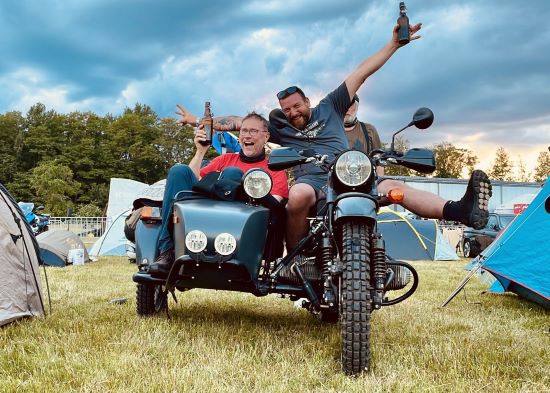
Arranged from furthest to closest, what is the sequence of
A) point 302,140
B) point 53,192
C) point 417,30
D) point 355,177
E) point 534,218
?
point 53,192 → point 534,218 → point 302,140 → point 417,30 → point 355,177

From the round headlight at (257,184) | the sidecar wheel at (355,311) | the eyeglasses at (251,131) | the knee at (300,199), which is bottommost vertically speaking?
the sidecar wheel at (355,311)

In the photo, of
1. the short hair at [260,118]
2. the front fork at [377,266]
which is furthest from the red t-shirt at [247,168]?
the front fork at [377,266]

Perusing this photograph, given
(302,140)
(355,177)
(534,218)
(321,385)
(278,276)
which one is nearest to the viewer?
(321,385)

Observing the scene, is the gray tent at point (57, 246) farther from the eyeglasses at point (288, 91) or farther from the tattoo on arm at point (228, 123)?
the eyeglasses at point (288, 91)

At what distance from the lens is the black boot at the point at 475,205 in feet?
10.2

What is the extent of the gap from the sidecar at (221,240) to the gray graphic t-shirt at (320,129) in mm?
791

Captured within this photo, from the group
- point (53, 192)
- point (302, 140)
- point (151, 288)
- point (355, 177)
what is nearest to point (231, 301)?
point (151, 288)

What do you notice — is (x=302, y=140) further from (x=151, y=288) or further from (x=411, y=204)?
(x=151, y=288)

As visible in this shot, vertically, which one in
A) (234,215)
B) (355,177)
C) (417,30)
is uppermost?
(417,30)

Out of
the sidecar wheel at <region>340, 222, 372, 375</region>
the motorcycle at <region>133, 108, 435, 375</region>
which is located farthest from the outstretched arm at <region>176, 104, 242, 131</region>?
the sidecar wheel at <region>340, 222, 372, 375</region>

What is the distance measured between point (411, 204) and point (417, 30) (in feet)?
3.95

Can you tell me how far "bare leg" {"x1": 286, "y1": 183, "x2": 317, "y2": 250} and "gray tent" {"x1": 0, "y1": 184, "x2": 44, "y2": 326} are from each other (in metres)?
1.96

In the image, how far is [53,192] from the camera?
130 feet

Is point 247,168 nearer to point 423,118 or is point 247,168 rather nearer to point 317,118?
point 317,118
